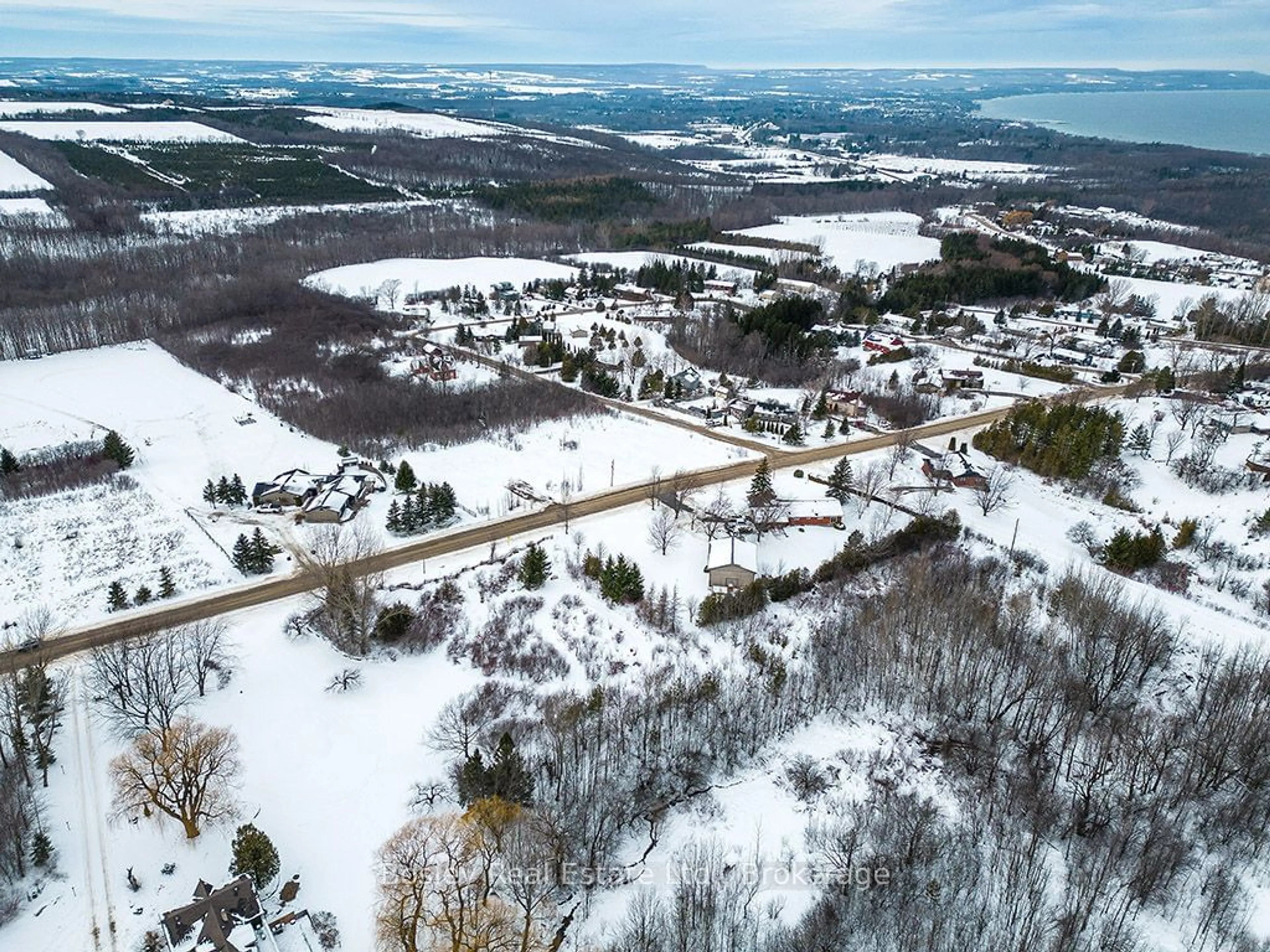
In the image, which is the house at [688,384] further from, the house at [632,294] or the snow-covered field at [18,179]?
the snow-covered field at [18,179]

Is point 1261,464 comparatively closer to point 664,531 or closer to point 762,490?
point 762,490

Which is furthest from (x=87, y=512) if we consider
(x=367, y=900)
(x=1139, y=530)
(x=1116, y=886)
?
(x=1139, y=530)

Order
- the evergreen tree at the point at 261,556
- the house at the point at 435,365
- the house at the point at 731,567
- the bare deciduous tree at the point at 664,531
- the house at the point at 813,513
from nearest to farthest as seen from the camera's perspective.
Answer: the house at the point at 731,567 → the evergreen tree at the point at 261,556 → the bare deciduous tree at the point at 664,531 → the house at the point at 813,513 → the house at the point at 435,365

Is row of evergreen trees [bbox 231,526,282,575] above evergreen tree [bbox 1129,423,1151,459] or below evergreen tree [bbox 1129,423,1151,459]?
below

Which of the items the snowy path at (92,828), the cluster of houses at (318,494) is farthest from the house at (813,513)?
the snowy path at (92,828)

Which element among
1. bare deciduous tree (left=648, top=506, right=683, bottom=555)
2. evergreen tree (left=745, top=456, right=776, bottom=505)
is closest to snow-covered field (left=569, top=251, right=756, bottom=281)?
evergreen tree (left=745, top=456, right=776, bottom=505)

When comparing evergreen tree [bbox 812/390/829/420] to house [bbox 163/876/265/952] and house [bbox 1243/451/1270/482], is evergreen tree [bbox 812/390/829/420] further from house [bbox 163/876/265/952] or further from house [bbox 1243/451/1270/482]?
house [bbox 163/876/265/952]
